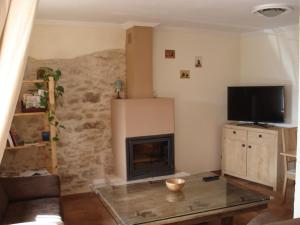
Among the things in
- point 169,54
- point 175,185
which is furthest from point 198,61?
point 175,185

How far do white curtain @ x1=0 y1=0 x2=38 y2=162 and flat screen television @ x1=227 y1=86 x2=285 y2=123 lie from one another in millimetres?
4221

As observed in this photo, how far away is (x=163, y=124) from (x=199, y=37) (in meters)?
1.66

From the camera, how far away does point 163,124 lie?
433 cm

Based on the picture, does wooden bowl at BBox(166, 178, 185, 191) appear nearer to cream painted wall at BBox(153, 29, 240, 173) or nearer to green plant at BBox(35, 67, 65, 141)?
green plant at BBox(35, 67, 65, 141)

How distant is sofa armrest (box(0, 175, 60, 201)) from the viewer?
2957 mm

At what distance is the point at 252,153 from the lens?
4.66 m

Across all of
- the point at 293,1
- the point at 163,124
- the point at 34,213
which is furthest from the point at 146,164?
the point at 293,1

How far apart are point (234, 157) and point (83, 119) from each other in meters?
2.43

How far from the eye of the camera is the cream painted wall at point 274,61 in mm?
4535

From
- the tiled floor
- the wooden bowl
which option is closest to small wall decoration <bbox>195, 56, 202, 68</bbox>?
the tiled floor

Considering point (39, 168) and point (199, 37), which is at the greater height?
point (199, 37)

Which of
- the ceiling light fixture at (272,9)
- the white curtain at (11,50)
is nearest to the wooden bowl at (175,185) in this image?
the ceiling light fixture at (272,9)

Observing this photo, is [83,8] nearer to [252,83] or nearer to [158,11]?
[158,11]

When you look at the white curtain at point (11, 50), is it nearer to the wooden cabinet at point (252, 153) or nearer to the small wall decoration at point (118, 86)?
the small wall decoration at point (118, 86)
